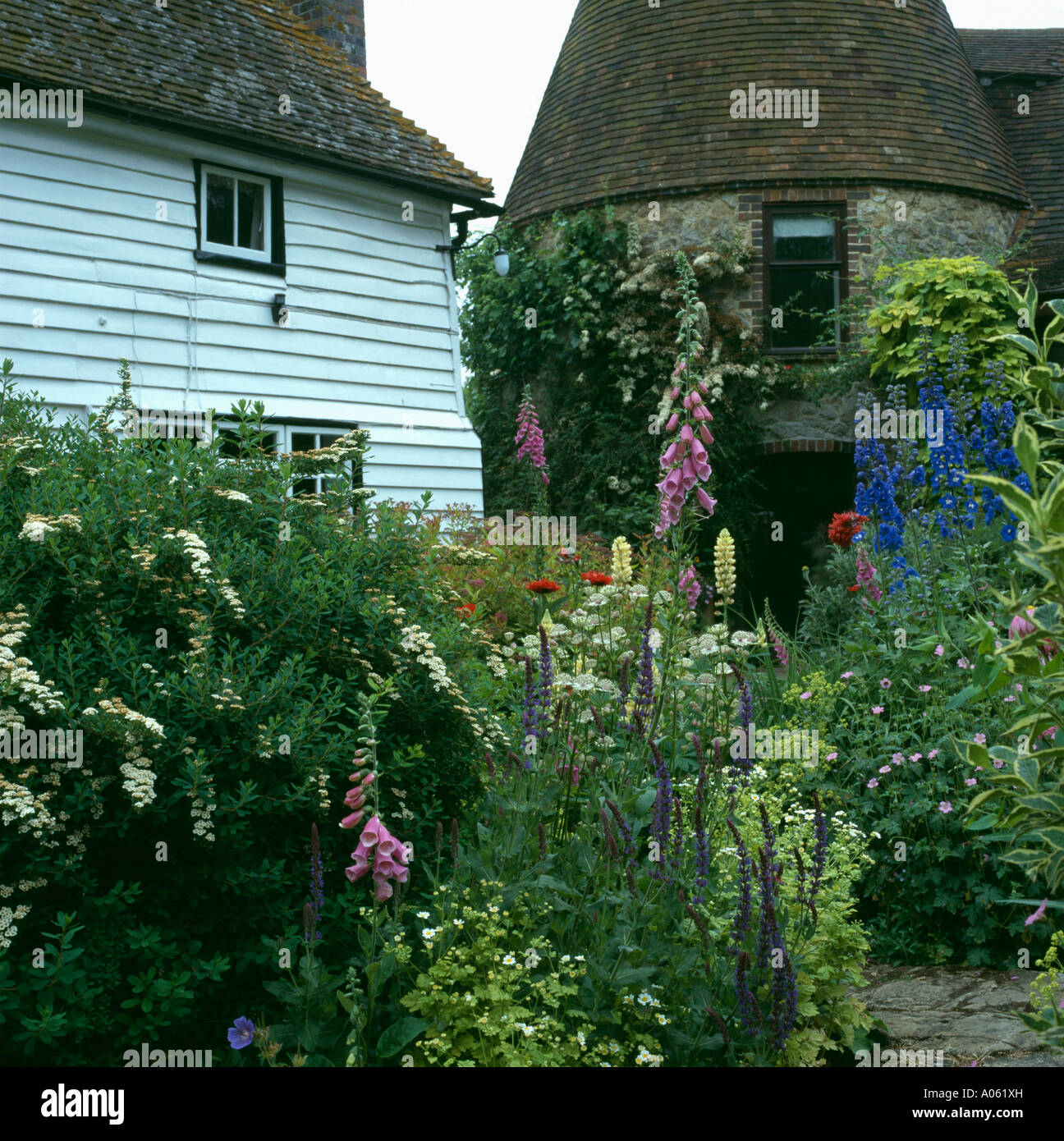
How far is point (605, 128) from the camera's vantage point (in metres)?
15.1

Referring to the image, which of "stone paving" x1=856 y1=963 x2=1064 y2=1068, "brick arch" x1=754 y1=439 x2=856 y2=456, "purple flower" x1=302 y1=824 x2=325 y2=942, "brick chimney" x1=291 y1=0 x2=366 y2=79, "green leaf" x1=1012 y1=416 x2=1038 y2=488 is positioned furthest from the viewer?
"brick arch" x1=754 y1=439 x2=856 y2=456

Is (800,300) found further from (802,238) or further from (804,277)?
(802,238)

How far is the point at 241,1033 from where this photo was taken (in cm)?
272

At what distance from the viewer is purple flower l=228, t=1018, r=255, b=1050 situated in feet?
8.83

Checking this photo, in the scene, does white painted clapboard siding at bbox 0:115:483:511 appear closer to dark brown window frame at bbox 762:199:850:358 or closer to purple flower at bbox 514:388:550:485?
purple flower at bbox 514:388:550:485

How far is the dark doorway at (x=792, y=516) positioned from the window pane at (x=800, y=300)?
1556 mm

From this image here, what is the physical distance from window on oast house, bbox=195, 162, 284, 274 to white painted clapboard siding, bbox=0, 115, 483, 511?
0.29ft

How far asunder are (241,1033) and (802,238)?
13.3 metres

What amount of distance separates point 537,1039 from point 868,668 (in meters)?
2.97

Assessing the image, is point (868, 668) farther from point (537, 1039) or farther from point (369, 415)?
point (369, 415)

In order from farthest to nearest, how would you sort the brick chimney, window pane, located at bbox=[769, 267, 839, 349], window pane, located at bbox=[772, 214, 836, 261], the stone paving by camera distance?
1. window pane, located at bbox=[769, 267, 839, 349]
2. window pane, located at bbox=[772, 214, 836, 261]
3. the brick chimney
4. the stone paving

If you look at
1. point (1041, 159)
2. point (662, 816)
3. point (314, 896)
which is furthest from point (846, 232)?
point (314, 896)

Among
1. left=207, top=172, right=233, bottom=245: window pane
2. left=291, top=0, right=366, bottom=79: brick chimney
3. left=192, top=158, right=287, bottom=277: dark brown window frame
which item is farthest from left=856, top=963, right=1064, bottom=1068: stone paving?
left=291, top=0, right=366, bottom=79: brick chimney
